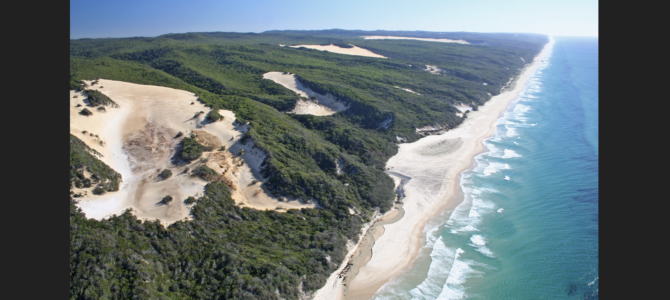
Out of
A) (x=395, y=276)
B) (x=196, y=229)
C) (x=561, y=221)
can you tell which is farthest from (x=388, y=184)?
(x=196, y=229)

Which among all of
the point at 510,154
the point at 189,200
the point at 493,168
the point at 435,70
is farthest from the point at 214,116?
the point at 435,70

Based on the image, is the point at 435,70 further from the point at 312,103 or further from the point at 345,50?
the point at 312,103

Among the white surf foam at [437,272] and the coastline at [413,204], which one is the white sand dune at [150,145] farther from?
the white surf foam at [437,272]

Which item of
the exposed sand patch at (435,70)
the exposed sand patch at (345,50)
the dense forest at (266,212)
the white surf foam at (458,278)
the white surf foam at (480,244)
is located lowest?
the white surf foam at (458,278)

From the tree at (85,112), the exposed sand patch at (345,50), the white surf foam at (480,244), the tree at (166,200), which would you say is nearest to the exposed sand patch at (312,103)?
the tree at (85,112)

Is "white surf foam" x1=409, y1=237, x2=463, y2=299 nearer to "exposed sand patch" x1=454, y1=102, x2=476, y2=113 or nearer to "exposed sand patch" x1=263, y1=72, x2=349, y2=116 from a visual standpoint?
"exposed sand patch" x1=263, y1=72, x2=349, y2=116

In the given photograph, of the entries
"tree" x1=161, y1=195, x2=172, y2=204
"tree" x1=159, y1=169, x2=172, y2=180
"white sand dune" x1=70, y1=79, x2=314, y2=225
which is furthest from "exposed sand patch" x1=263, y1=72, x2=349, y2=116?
"tree" x1=161, y1=195, x2=172, y2=204
